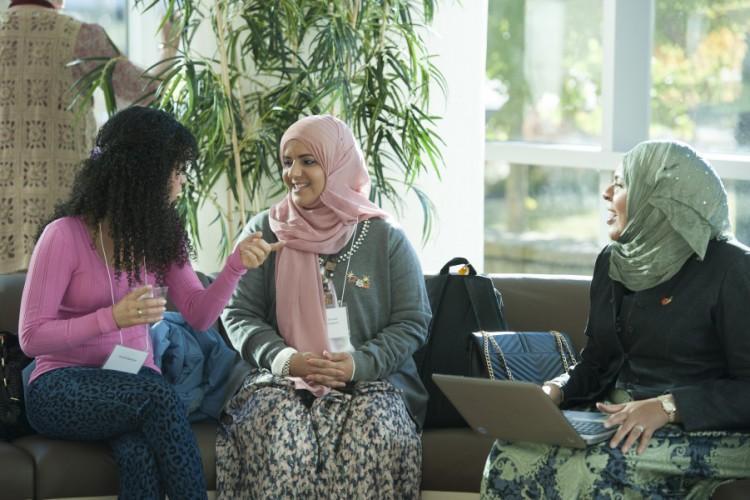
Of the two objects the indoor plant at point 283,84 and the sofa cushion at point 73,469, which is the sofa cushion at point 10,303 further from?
the indoor plant at point 283,84

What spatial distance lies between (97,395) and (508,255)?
3493 millimetres

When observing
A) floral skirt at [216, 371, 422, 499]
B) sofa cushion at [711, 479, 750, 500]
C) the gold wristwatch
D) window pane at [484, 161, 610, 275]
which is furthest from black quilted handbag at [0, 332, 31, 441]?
window pane at [484, 161, 610, 275]

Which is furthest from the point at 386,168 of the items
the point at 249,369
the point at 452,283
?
the point at 249,369

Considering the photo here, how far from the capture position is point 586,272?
233 inches

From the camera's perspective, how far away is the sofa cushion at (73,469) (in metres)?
3.10

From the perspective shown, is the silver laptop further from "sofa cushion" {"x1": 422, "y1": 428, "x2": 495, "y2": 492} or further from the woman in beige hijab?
"sofa cushion" {"x1": 422, "y1": 428, "x2": 495, "y2": 492}

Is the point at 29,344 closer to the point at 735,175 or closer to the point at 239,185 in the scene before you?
the point at 239,185

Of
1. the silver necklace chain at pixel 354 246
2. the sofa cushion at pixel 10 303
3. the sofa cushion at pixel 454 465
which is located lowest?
the sofa cushion at pixel 454 465

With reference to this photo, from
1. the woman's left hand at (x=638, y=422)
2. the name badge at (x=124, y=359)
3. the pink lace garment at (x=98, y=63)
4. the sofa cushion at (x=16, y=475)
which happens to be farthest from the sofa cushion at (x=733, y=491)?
the pink lace garment at (x=98, y=63)

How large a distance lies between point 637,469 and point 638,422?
111 mm

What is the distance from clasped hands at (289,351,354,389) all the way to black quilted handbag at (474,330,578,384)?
45cm

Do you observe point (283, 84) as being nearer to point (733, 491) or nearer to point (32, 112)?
point (32, 112)

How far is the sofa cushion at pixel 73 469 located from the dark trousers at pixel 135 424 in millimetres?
56

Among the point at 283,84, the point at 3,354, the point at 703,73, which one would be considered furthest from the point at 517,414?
the point at 703,73
